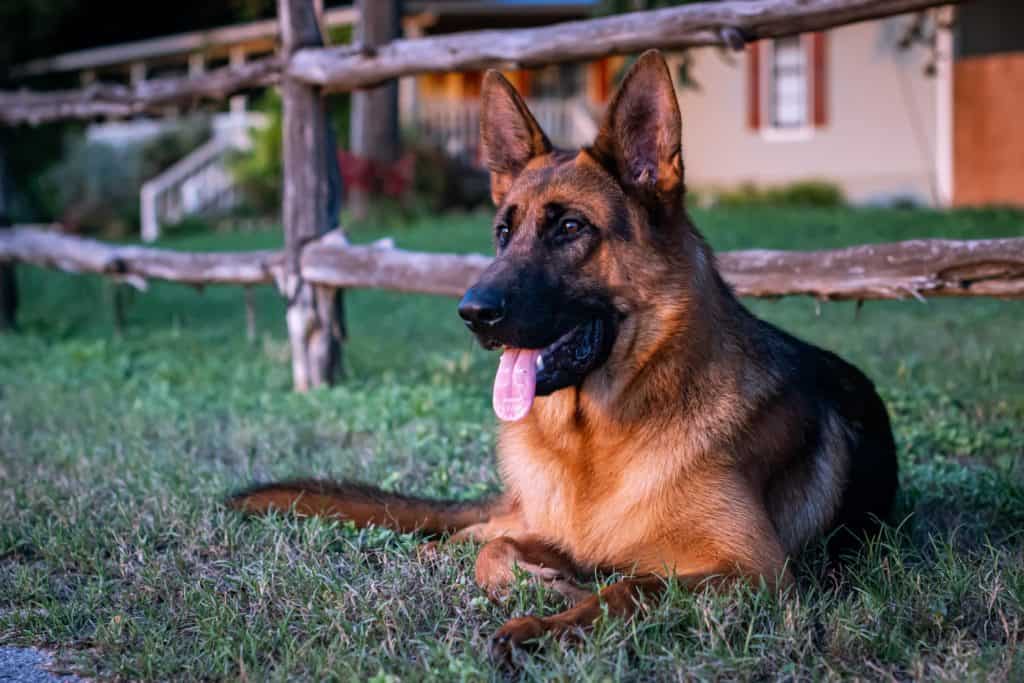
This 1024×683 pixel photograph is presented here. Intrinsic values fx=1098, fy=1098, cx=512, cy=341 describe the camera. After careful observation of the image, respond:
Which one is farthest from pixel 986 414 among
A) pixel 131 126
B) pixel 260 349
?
pixel 131 126

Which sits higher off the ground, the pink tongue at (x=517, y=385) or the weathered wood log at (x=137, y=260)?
the weathered wood log at (x=137, y=260)

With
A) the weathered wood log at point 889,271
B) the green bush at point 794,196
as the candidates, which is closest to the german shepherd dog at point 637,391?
the weathered wood log at point 889,271

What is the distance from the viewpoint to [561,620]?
280 cm

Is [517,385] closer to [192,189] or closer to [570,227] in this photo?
[570,227]

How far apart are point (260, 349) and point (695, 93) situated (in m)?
14.4

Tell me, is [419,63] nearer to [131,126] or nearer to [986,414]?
[986,414]

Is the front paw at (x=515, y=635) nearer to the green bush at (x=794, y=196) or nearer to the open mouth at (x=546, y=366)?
the open mouth at (x=546, y=366)

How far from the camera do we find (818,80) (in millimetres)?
19078

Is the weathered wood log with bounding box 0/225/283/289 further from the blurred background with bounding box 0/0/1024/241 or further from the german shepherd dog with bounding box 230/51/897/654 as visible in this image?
the german shepherd dog with bounding box 230/51/897/654

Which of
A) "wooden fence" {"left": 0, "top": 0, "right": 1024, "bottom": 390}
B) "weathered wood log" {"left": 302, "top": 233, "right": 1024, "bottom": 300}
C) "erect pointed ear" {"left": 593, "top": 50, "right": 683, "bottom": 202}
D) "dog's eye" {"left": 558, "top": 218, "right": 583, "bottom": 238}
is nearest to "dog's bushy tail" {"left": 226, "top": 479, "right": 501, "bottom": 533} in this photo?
"dog's eye" {"left": 558, "top": 218, "right": 583, "bottom": 238}

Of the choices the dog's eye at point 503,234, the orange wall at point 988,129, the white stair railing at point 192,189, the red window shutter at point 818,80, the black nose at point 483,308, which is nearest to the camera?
the black nose at point 483,308

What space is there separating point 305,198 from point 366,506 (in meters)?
3.32

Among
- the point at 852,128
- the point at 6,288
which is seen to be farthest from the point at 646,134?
the point at 852,128

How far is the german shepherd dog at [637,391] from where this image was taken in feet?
10.5
